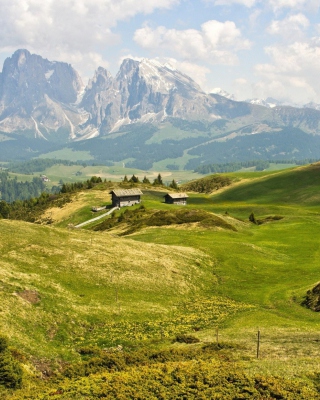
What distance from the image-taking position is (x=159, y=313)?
4694 cm

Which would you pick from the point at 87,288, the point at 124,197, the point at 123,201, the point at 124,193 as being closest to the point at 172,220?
the point at 124,197

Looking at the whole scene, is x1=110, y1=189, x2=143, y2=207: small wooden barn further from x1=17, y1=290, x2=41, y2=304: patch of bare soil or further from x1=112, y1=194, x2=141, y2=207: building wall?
x1=17, y1=290, x2=41, y2=304: patch of bare soil

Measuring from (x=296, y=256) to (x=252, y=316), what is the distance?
3572 centimetres

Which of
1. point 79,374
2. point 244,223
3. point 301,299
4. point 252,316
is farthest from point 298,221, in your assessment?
point 79,374

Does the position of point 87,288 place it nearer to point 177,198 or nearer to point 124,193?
point 124,193

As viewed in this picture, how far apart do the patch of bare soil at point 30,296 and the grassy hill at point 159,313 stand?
19 cm

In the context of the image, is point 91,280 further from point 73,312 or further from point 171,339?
point 171,339

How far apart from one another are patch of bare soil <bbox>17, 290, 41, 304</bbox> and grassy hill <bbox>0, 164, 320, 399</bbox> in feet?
0.61

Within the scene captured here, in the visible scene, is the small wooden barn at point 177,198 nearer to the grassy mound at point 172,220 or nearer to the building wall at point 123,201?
the building wall at point 123,201

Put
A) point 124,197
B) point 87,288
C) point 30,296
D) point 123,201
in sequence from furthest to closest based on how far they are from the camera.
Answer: point 123,201 → point 124,197 → point 87,288 → point 30,296

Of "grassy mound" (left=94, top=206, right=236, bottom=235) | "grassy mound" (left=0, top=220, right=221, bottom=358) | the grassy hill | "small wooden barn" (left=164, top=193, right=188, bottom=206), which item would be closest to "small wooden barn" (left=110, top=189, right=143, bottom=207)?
"small wooden barn" (left=164, top=193, right=188, bottom=206)

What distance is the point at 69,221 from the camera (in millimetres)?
151875

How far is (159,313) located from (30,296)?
15051 mm

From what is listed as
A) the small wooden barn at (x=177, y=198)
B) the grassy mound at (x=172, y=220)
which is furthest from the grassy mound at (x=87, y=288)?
the small wooden barn at (x=177, y=198)
